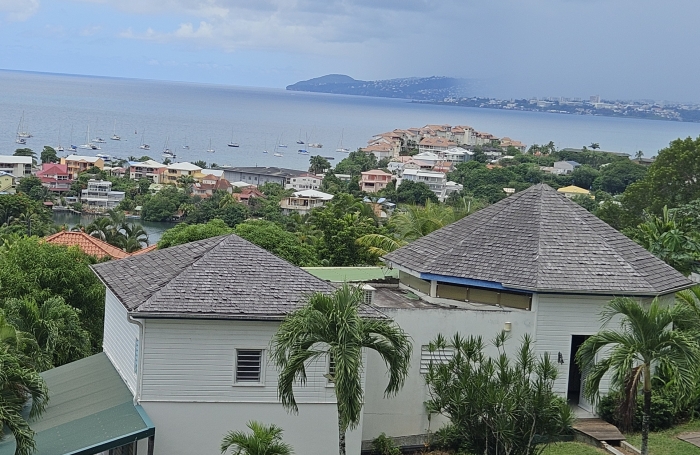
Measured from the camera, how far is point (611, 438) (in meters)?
18.4

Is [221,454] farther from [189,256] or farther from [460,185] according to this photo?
[460,185]

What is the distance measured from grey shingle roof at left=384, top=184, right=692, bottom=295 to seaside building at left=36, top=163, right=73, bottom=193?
120644 millimetres

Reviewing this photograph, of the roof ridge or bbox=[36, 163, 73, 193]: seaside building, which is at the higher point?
the roof ridge

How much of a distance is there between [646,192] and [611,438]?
3354 cm

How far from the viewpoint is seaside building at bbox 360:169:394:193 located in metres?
142

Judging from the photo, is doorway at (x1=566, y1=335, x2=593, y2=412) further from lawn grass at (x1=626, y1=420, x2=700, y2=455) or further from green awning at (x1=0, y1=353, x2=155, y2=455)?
green awning at (x1=0, y1=353, x2=155, y2=455)

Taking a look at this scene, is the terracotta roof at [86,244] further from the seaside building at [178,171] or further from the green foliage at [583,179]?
the green foliage at [583,179]

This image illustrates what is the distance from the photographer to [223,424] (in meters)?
17.3

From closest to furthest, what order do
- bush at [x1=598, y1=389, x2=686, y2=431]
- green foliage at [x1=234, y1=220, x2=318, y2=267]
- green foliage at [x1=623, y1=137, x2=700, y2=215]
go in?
bush at [x1=598, y1=389, x2=686, y2=431]
green foliage at [x1=234, y1=220, x2=318, y2=267]
green foliage at [x1=623, y1=137, x2=700, y2=215]

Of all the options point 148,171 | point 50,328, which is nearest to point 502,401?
point 50,328

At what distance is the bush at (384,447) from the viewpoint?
18594 mm

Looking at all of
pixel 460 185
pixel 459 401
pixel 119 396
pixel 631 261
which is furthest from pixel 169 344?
pixel 460 185

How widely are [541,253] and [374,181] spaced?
122764mm

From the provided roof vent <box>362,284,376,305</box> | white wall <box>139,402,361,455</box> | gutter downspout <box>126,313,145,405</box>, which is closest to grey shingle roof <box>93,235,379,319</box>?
gutter downspout <box>126,313,145,405</box>
